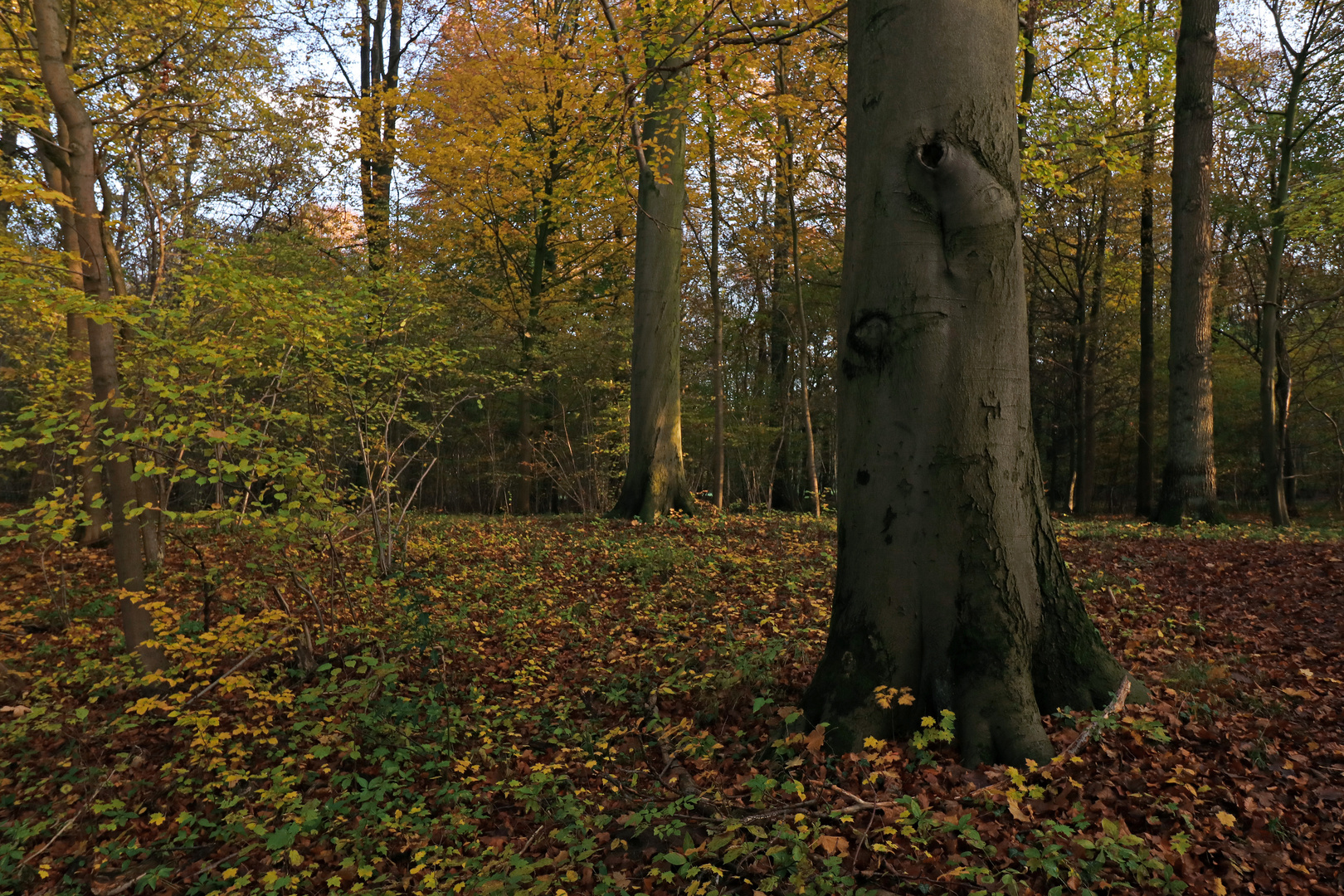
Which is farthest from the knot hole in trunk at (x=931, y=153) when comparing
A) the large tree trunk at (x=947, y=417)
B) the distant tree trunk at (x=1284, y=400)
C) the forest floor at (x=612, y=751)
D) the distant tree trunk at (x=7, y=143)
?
the distant tree trunk at (x=1284, y=400)

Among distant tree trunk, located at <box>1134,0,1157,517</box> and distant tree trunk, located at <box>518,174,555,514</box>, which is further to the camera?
distant tree trunk, located at <box>518,174,555,514</box>

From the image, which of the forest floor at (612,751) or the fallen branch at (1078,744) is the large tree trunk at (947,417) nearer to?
the fallen branch at (1078,744)

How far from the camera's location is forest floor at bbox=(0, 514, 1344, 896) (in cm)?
271

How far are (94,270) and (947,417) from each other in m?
5.51

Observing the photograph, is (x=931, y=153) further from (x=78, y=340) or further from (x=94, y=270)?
(x=78, y=340)

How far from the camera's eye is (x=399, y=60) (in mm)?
19734

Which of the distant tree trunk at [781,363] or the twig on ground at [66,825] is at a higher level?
the distant tree trunk at [781,363]

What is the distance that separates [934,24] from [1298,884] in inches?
146

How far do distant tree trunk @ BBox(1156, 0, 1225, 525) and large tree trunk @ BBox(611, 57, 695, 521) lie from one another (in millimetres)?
7259

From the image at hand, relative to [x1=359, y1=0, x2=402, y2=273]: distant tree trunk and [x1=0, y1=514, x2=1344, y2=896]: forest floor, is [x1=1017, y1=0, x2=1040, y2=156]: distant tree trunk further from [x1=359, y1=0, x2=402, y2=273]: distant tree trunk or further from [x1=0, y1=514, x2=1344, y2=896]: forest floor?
[x1=359, y1=0, x2=402, y2=273]: distant tree trunk

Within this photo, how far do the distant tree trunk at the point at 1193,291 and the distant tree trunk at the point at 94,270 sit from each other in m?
12.3

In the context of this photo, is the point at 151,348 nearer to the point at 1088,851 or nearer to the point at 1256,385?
the point at 1088,851

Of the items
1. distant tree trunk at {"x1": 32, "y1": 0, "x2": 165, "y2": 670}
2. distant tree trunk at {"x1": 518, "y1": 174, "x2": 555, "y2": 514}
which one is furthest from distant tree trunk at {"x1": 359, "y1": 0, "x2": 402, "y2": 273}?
distant tree trunk at {"x1": 32, "y1": 0, "x2": 165, "y2": 670}

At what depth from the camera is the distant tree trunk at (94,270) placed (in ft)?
15.2
